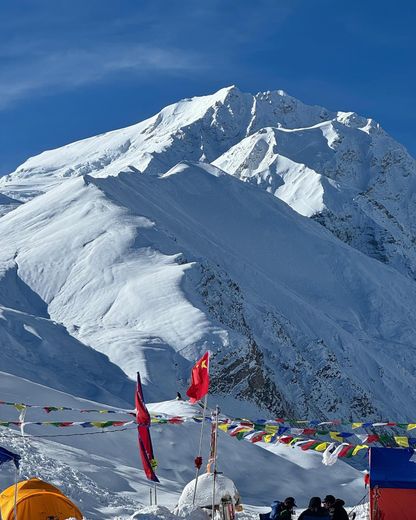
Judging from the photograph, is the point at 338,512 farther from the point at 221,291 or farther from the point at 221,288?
the point at 221,288

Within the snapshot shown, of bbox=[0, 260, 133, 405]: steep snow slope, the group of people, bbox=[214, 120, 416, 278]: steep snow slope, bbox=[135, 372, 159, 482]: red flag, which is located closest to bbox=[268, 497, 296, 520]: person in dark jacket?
the group of people

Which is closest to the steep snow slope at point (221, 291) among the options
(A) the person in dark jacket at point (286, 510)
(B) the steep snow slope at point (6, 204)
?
(B) the steep snow slope at point (6, 204)

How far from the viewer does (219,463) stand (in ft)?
117

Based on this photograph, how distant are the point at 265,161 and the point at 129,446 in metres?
131

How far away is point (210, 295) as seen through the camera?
256 ft

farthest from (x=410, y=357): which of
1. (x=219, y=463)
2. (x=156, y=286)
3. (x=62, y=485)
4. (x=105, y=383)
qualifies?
(x=62, y=485)

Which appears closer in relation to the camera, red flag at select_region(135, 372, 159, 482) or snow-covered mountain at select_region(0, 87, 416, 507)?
red flag at select_region(135, 372, 159, 482)

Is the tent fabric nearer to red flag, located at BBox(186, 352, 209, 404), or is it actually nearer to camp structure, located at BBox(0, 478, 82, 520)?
red flag, located at BBox(186, 352, 209, 404)

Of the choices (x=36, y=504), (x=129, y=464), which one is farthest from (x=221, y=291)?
(x=36, y=504)

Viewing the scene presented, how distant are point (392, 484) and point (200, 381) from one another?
4587mm

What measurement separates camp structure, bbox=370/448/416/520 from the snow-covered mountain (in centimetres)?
1919

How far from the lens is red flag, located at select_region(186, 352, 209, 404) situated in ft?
74.1

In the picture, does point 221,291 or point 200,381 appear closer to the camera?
point 200,381

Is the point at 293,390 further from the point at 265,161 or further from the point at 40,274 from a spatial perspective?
the point at 265,161
